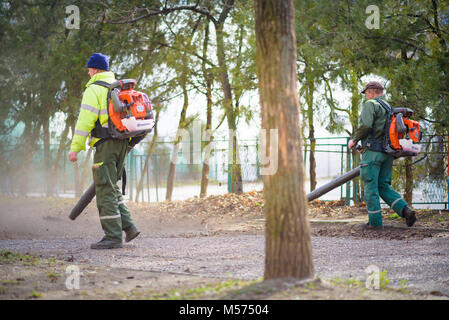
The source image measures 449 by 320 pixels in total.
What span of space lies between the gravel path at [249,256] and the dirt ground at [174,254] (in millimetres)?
21

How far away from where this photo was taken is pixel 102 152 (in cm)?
645

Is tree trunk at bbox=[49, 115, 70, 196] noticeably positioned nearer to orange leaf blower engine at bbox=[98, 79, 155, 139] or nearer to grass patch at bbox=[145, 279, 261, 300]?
orange leaf blower engine at bbox=[98, 79, 155, 139]

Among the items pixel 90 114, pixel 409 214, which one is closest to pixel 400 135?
pixel 409 214

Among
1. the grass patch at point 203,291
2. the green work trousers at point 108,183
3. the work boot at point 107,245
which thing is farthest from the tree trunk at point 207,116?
the grass patch at point 203,291

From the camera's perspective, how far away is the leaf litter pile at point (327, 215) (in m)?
7.60

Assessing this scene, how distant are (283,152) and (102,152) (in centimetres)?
326

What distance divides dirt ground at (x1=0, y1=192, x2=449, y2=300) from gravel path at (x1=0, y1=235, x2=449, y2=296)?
0.07 feet

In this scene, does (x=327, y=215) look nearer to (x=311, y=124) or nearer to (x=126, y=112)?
(x=311, y=124)

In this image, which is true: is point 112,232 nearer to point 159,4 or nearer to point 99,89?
point 99,89

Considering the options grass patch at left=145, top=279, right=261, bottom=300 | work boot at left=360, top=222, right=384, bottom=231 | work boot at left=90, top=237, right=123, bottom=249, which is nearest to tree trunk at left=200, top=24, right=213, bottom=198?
work boot at left=360, top=222, right=384, bottom=231

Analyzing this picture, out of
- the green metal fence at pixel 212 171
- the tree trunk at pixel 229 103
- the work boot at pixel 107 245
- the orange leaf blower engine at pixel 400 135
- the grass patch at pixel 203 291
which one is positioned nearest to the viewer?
the grass patch at pixel 203 291

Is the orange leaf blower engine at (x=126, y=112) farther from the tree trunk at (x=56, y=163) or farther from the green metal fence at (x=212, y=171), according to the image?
the tree trunk at (x=56, y=163)

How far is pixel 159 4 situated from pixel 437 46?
6.45 meters

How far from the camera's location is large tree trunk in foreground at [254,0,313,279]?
12.4 ft
